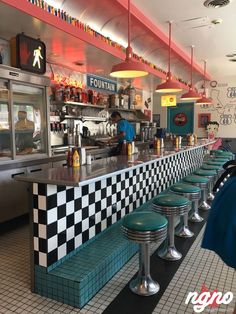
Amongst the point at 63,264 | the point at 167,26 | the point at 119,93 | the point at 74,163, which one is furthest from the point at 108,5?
the point at 119,93

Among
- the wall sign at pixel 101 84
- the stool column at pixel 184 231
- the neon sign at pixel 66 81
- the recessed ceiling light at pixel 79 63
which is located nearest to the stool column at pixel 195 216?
the stool column at pixel 184 231

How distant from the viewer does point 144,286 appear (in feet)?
7.64

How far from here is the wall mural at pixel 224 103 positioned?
32.5 ft

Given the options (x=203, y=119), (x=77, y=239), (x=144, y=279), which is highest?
(x=203, y=119)

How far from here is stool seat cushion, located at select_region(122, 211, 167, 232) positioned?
215cm

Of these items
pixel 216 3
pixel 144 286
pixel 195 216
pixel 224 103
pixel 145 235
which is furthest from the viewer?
pixel 224 103

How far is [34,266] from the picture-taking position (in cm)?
233

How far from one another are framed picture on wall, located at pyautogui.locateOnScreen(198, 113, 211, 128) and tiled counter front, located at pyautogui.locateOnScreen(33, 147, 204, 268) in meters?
7.26

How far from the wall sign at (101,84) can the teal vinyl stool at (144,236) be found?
16.6 ft

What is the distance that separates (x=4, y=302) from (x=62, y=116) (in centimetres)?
400

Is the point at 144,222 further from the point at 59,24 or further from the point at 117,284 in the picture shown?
the point at 59,24

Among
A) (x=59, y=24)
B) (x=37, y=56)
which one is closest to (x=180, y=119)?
(x=37, y=56)

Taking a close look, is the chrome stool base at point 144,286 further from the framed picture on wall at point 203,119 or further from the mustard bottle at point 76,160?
the framed picture on wall at point 203,119

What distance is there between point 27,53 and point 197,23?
2840 millimetres
